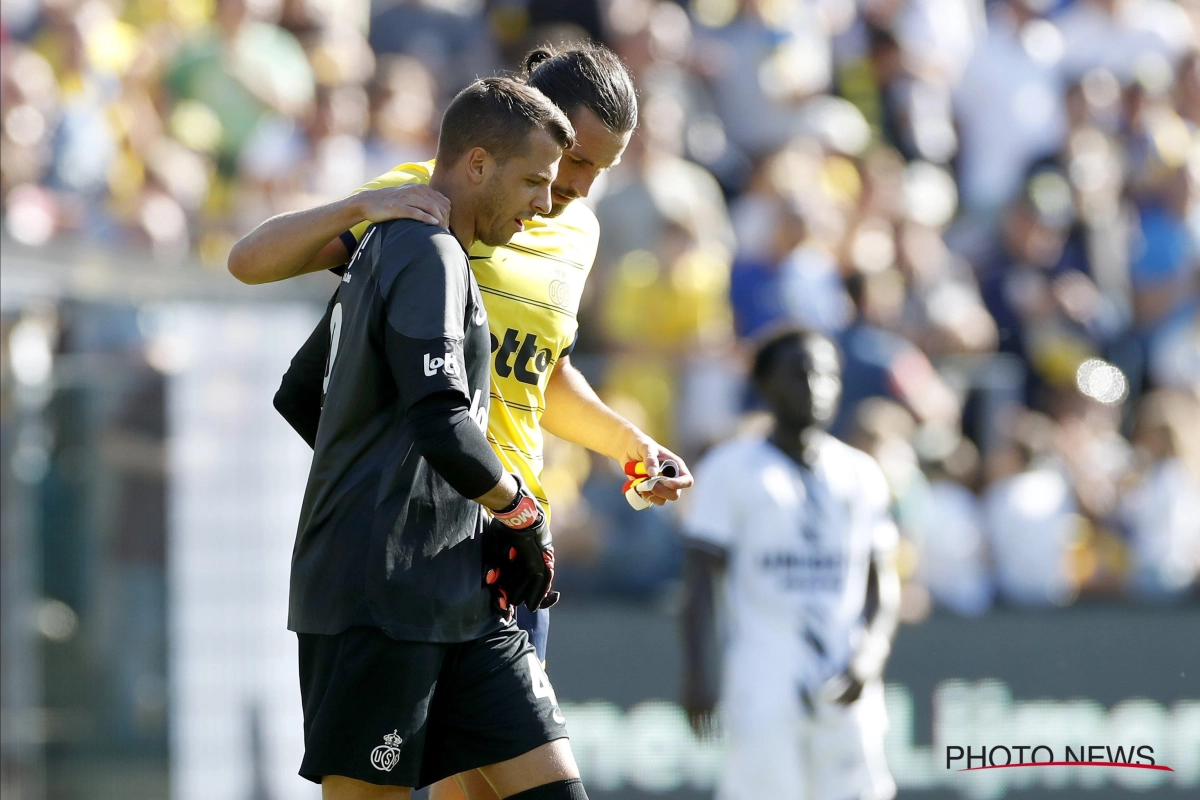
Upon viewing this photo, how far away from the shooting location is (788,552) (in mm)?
6836

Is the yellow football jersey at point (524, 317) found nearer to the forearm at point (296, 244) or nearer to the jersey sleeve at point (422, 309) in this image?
the forearm at point (296, 244)

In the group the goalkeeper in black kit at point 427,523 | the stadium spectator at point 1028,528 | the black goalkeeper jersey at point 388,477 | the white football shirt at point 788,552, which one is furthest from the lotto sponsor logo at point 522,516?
the stadium spectator at point 1028,528

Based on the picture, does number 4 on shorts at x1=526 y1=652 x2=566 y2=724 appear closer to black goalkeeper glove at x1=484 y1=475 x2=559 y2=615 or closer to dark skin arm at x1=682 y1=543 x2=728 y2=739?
black goalkeeper glove at x1=484 y1=475 x2=559 y2=615

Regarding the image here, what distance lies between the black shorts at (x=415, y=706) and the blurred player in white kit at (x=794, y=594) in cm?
322

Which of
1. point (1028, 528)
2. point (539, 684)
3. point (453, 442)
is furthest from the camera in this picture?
point (1028, 528)

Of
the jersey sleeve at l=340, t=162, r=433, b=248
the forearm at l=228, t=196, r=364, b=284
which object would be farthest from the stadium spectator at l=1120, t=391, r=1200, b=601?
the forearm at l=228, t=196, r=364, b=284

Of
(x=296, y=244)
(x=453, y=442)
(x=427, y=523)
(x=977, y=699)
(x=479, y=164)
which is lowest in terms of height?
(x=977, y=699)

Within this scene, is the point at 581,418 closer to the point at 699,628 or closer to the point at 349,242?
the point at 349,242

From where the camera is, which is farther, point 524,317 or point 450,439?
point 524,317

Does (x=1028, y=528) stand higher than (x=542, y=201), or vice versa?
(x=542, y=201)

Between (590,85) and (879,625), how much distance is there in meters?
3.67

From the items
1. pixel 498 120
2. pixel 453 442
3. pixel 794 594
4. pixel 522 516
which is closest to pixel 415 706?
pixel 522 516

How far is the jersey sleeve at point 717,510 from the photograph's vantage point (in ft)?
22.7

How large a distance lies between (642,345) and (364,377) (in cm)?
560
